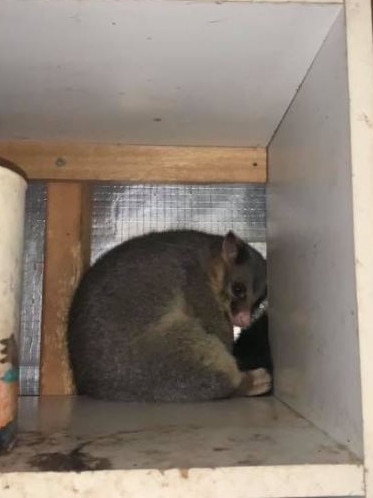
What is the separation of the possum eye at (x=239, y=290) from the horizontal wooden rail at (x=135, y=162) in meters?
0.28

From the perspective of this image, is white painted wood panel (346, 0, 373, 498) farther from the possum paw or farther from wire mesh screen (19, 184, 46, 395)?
wire mesh screen (19, 184, 46, 395)

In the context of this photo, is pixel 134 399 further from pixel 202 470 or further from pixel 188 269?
pixel 202 470

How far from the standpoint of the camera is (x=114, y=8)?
0.96m

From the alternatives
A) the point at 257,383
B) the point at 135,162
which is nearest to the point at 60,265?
the point at 135,162

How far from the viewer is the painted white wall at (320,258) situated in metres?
0.90

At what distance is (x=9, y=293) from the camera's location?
3.02 ft

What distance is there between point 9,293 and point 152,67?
48 centimetres

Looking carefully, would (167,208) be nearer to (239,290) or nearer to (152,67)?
(239,290)

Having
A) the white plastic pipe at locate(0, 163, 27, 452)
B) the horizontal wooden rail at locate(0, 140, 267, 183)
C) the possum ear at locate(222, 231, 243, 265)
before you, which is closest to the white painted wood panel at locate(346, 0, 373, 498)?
the white plastic pipe at locate(0, 163, 27, 452)

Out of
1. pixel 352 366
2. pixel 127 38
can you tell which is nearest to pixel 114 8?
pixel 127 38

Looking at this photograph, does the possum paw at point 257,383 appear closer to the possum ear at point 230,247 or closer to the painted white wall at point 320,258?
the painted white wall at point 320,258

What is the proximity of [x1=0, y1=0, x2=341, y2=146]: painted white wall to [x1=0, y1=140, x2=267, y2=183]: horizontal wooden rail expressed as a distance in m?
0.04

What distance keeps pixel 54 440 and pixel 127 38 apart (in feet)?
2.02

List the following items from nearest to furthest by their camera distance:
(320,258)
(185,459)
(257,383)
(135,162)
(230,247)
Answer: (185,459)
(320,258)
(257,383)
(135,162)
(230,247)
